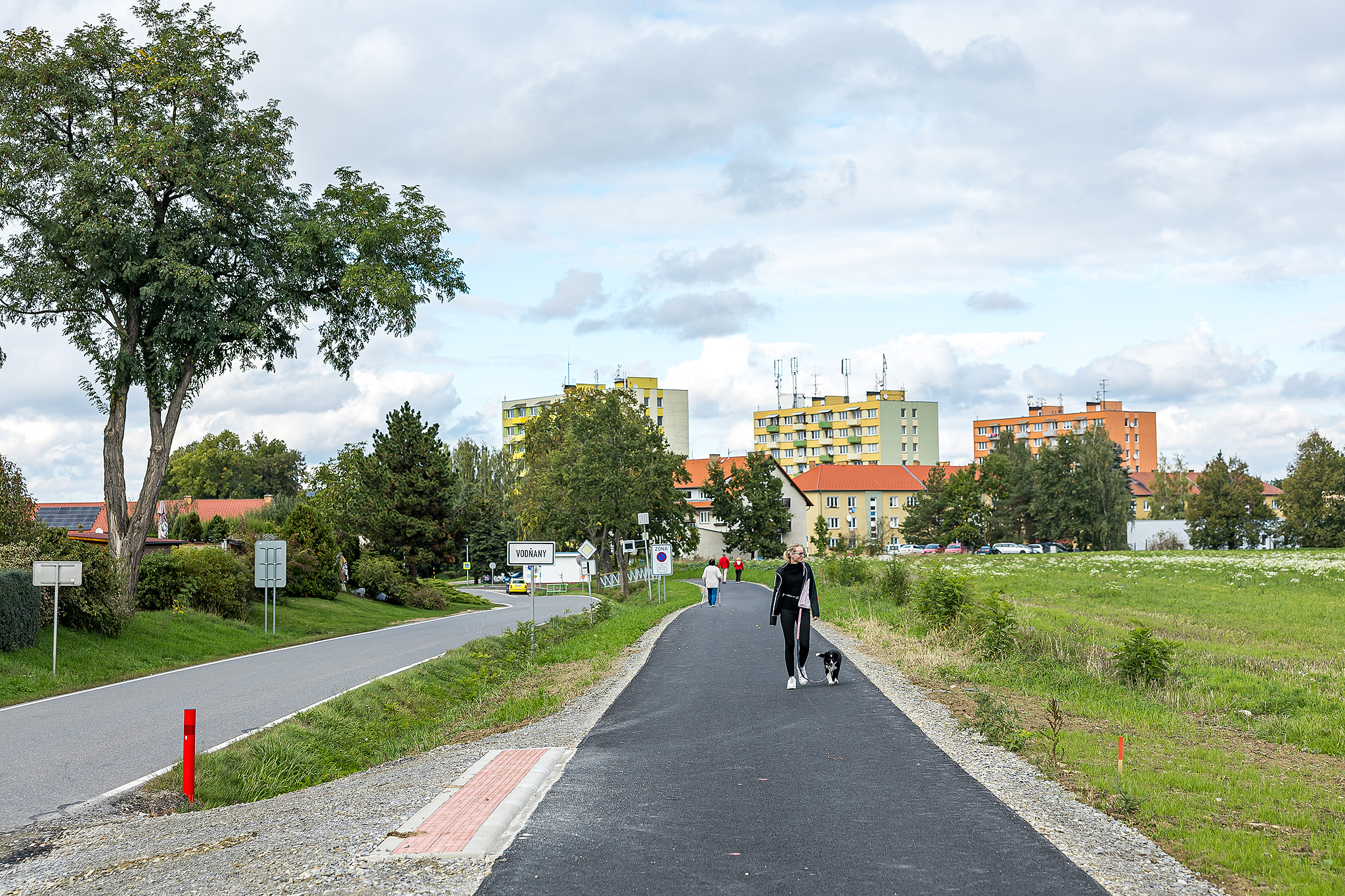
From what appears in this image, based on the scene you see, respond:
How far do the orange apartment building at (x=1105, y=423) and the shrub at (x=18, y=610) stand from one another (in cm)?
16939

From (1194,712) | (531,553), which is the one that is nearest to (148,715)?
(531,553)

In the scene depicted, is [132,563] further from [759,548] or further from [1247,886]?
[759,548]

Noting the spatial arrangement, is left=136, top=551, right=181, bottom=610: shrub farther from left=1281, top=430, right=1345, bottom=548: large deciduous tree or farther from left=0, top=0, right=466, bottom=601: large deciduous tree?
left=1281, top=430, right=1345, bottom=548: large deciduous tree

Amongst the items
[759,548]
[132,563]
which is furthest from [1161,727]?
[759,548]

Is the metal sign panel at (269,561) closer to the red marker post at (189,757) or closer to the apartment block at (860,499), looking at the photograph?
the red marker post at (189,757)

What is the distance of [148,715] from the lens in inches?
587

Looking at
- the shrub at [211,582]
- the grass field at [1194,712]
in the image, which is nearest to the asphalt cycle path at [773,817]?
the grass field at [1194,712]

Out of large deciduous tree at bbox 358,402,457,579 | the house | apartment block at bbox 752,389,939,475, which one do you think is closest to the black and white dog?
large deciduous tree at bbox 358,402,457,579

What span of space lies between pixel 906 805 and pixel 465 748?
4996 mm

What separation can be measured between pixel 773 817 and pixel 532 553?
14.1 meters

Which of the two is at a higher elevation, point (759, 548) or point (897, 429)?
point (897, 429)

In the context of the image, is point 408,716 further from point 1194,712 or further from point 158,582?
point 158,582

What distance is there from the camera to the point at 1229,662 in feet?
61.9

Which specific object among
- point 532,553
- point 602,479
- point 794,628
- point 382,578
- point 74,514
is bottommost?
point 382,578
